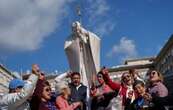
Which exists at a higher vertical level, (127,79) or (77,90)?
(127,79)

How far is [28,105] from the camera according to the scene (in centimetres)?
650

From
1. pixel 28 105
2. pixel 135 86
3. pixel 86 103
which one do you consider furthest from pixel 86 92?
pixel 28 105

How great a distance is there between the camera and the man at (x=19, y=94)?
6.11 metres

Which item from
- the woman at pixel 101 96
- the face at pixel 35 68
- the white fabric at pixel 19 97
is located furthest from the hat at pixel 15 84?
the woman at pixel 101 96

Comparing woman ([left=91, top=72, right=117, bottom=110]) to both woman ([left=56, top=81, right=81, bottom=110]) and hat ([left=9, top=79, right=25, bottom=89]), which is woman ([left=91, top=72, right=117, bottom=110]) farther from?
hat ([left=9, top=79, right=25, bottom=89])

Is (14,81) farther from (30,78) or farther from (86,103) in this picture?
(86,103)

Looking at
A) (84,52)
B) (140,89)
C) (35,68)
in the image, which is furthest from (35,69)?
(84,52)

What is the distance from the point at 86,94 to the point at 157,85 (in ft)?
3.95

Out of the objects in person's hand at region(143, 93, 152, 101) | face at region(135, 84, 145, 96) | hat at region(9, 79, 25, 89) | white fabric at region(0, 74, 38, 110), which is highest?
face at region(135, 84, 145, 96)

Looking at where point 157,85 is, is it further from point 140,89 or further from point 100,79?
point 100,79

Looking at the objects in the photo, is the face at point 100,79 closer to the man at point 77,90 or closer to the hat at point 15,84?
the man at point 77,90

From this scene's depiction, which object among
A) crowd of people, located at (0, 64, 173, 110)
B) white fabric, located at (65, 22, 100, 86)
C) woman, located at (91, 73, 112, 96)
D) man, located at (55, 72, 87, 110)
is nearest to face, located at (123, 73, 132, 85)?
crowd of people, located at (0, 64, 173, 110)

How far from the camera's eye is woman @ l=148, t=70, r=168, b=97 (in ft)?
23.2

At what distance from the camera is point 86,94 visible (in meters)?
7.81
